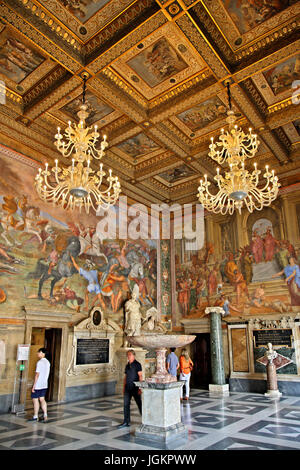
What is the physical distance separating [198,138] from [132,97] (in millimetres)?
2715

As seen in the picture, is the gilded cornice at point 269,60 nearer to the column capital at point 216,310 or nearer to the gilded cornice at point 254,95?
the gilded cornice at point 254,95

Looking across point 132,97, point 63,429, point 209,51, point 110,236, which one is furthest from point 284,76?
point 63,429

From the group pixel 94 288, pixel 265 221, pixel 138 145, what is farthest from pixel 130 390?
pixel 265 221

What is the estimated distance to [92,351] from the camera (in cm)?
1020

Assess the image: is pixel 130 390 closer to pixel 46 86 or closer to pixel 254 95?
pixel 46 86

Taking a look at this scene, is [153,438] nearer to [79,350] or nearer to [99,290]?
[79,350]

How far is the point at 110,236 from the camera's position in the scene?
1180 centimetres

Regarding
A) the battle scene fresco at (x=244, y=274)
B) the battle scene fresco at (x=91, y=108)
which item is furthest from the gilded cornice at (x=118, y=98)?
the battle scene fresco at (x=244, y=274)

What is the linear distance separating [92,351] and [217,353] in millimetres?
4240

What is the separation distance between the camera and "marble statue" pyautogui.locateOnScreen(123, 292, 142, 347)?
11.4 meters

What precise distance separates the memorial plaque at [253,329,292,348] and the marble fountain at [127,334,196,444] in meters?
6.39

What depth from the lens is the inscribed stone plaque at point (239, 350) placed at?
11.4 meters

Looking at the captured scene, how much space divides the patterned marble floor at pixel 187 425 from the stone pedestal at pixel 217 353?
84.9 inches
